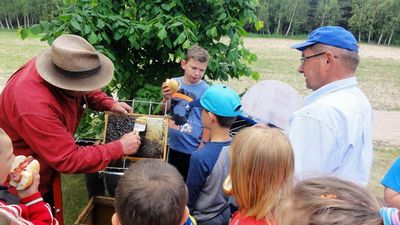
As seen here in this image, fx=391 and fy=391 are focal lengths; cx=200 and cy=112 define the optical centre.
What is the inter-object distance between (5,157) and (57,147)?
0.44m

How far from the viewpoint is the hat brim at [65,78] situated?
2662 mm

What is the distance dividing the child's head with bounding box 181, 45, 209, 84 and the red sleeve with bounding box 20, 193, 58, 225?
2.19 meters

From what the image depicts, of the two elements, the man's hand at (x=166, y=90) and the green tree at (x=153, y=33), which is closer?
the man's hand at (x=166, y=90)

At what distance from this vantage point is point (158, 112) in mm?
4383

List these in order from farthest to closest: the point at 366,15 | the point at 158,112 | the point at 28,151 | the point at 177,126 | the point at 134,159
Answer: the point at 366,15
the point at 158,112
the point at 177,126
the point at 134,159
the point at 28,151

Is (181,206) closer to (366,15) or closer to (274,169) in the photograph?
(274,169)

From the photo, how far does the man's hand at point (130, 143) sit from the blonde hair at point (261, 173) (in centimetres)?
90

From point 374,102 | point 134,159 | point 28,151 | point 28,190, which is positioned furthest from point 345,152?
point 374,102

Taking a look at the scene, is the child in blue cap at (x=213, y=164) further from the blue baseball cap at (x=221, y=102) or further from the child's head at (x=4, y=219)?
the child's head at (x=4, y=219)

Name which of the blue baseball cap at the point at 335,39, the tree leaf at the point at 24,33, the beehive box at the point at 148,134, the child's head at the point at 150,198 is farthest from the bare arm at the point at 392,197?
the tree leaf at the point at 24,33

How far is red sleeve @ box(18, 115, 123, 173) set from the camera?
2.53 metres

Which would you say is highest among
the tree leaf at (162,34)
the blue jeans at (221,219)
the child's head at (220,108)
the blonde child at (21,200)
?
the tree leaf at (162,34)

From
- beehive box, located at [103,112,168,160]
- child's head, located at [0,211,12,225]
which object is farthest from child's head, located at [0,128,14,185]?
beehive box, located at [103,112,168,160]

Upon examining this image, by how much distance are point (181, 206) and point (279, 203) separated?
627mm
